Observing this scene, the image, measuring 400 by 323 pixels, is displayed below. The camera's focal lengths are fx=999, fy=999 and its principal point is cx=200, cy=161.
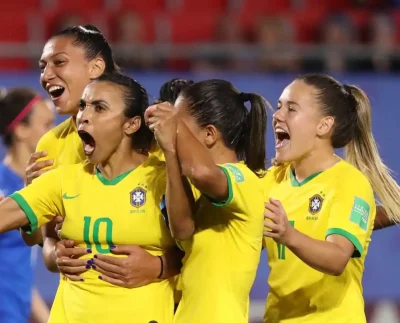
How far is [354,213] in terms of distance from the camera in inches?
147

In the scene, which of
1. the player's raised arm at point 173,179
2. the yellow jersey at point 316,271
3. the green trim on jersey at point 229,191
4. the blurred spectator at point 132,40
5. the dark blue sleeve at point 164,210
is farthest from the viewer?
the blurred spectator at point 132,40

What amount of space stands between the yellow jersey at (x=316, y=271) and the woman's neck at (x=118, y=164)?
654 millimetres

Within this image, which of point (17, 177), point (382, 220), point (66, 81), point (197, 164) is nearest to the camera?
point (197, 164)

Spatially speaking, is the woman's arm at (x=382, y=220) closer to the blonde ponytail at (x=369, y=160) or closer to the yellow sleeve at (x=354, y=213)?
the blonde ponytail at (x=369, y=160)

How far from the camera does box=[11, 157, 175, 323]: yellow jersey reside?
3664 millimetres

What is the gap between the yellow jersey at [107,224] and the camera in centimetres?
366

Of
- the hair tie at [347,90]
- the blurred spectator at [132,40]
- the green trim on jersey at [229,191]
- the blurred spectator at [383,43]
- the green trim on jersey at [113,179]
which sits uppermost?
the hair tie at [347,90]

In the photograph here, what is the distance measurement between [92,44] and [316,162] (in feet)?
3.53

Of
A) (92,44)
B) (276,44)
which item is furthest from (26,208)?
(276,44)

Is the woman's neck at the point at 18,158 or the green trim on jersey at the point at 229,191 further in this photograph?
the woman's neck at the point at 18,158

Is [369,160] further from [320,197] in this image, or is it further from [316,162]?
[320,197]

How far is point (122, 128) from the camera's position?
3.76m

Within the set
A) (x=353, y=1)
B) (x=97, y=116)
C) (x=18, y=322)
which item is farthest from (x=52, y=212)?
(x=353, y=1)

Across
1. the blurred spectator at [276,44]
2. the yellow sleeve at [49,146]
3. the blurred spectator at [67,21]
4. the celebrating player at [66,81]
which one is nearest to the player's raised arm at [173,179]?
the celebrating player at [66,81]
